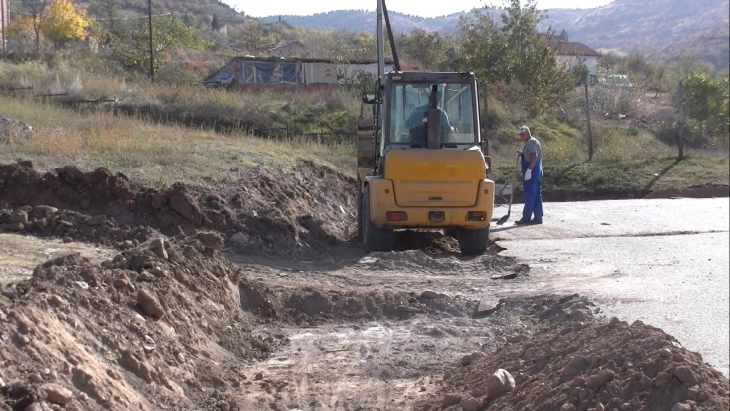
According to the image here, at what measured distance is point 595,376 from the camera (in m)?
5.37

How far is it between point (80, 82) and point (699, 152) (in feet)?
63.8

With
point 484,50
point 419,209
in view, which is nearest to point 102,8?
point 484,50

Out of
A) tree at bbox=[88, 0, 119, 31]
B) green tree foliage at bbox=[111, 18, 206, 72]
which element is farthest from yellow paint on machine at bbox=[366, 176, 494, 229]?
tree at bbox=[88, 0, 119, 31]

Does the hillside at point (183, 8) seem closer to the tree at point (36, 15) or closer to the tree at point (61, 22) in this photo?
the tree at point (61, 22)

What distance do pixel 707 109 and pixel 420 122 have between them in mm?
9415

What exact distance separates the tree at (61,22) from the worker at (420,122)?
1304 inches

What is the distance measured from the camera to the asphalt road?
27.1 feet

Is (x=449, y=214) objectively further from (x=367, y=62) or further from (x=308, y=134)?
(x=367, y=62)

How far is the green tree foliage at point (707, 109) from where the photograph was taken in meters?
16.9

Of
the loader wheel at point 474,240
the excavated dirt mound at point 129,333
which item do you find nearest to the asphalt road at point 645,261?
the loader wheel at point 474,240

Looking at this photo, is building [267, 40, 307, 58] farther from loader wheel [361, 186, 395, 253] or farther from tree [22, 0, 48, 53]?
loader wheel [361, 186, 395, 253]

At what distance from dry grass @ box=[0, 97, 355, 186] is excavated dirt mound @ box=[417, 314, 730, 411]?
8.12 metres

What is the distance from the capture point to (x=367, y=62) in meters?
36.2

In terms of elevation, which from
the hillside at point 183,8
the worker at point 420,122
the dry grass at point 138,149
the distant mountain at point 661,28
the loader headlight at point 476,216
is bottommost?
the loader headlight at point 476,216
